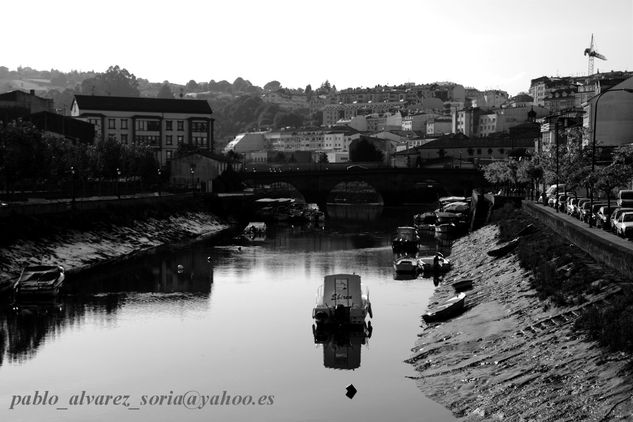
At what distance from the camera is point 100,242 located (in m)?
96.0

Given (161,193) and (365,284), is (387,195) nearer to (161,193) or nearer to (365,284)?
(161,193)

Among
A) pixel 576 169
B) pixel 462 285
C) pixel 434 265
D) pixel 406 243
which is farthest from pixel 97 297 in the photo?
pixel 576 169

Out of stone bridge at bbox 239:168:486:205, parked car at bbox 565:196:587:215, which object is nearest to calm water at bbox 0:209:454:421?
parked car at bbox 565:196:587:215

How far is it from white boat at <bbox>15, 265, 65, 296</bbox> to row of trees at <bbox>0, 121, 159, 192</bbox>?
28803 mm

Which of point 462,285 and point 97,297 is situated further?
point 97,297

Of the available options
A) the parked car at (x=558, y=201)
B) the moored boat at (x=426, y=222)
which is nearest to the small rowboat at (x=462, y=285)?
the parked car at (x=558, y=201)

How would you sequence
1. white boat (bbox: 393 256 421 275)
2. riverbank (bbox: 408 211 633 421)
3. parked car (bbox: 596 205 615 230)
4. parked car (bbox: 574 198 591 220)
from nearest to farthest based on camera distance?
riverbank (bbox: 408 211 633 421) < parked car (bbox: 596 205 615 230) < parked car (bbox: 574 198 591 220) < white boat (bbox: 393 256 421 275)

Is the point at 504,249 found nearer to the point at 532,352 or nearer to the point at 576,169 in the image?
the point at 576,169

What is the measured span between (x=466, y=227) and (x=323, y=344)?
255 ft

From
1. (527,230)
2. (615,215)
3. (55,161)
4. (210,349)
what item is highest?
(55,161)

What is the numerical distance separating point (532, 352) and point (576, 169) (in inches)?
2036

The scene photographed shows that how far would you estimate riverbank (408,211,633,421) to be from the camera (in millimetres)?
33562

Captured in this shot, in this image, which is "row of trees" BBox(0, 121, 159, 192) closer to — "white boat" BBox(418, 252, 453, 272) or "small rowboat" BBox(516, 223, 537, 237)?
"white boat" BBox(418, 252, 453, 272)

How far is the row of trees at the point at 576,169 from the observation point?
71.8 meters
